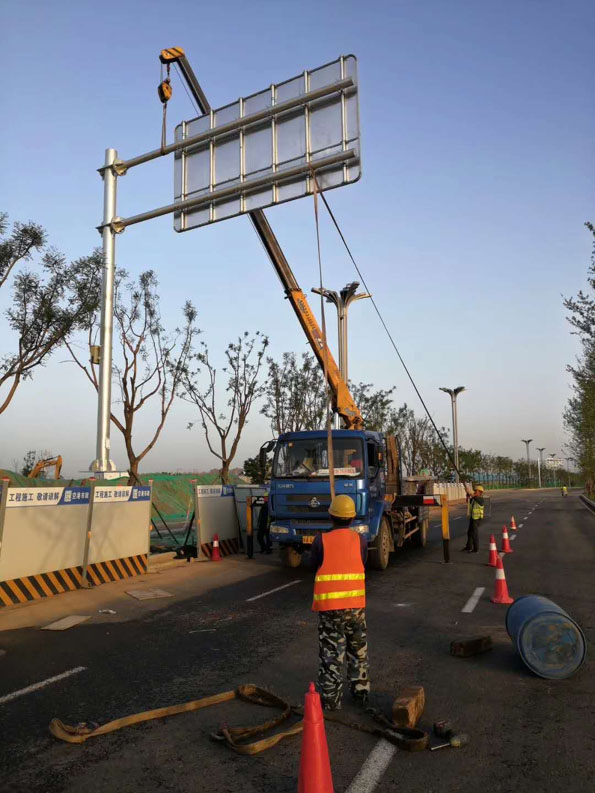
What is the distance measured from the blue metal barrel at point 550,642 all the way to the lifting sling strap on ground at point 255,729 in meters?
1.86

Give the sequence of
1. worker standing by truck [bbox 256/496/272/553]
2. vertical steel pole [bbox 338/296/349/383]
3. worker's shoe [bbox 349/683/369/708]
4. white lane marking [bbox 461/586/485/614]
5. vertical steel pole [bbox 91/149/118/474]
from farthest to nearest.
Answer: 1. vertical steel pole [bbox 338/296/349/383]
2. worker standing by truck [bbox 256/496/272/553]
3. vertical steel pole [bbox 91/149/118/474]
4. white lane marking [bbox 461/586/485/614]
5. worker's shoe [bbox 349/683/369/708]

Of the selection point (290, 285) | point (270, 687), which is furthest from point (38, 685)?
point (290, 285)

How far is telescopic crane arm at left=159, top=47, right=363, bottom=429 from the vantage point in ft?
43.5

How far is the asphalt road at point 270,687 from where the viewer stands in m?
4.07

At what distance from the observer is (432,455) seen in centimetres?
7006

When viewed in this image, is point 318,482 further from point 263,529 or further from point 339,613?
point 339,613

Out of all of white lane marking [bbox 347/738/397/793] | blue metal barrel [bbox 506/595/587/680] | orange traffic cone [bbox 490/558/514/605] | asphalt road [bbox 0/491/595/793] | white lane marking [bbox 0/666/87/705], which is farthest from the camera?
orange traffic cone [bbox 490/558/514/605]

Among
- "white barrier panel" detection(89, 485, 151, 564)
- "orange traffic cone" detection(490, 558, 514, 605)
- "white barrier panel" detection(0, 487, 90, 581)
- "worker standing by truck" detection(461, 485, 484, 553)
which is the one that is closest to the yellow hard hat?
"orange traffic cone" detection(490, 558, 514, 605)

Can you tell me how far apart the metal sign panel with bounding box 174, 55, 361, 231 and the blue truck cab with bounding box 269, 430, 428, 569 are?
17.0 ft

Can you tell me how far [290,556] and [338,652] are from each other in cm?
901

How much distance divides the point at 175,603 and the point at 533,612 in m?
6.33

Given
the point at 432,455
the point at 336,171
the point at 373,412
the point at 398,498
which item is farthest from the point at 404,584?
the point at 432,455

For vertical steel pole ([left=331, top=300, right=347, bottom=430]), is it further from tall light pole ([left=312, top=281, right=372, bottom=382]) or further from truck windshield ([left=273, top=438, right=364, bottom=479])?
truck windshield ([left=273, top=438, right=364, bottom=479])

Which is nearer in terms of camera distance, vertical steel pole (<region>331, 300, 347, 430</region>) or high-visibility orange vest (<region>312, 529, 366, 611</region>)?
high-visibility orange vest (<region>312, 529, 366, 611</region>)
